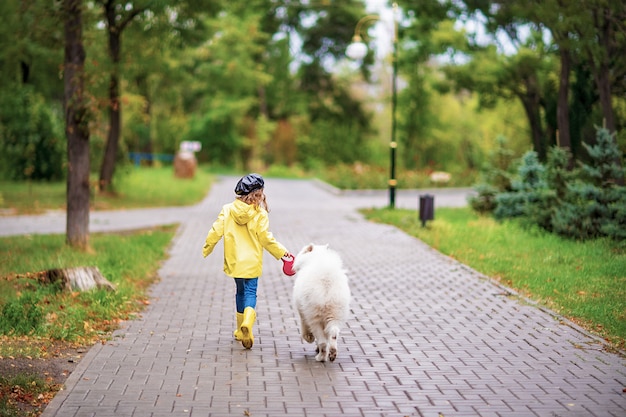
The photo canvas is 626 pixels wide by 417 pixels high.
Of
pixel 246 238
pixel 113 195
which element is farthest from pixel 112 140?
pixel 246 238

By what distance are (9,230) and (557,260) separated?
11.6 meters

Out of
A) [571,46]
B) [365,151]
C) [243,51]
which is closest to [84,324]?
[571,46]

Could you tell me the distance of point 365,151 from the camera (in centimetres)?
4919

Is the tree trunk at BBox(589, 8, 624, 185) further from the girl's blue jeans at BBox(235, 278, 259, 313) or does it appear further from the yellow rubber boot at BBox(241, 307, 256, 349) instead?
the yellow rubber boot at BBox(241, 307, 256, 349)

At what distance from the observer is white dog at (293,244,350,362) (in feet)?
24.6

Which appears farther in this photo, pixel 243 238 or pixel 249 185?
pixel 243 238

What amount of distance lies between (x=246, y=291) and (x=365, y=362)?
1.34m

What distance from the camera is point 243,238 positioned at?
8.22m

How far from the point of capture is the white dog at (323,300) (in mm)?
7492

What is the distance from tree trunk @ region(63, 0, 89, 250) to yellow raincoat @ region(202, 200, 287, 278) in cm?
681

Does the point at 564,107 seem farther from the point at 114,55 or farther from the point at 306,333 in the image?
the point at 306,333

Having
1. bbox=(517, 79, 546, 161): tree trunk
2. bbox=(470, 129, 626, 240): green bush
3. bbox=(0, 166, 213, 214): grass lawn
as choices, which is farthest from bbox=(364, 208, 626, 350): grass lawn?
bbox=(0, 166, 213, 214): grass lawn

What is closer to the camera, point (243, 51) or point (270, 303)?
point (270, 303)

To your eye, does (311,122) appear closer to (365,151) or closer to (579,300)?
(365,151)
